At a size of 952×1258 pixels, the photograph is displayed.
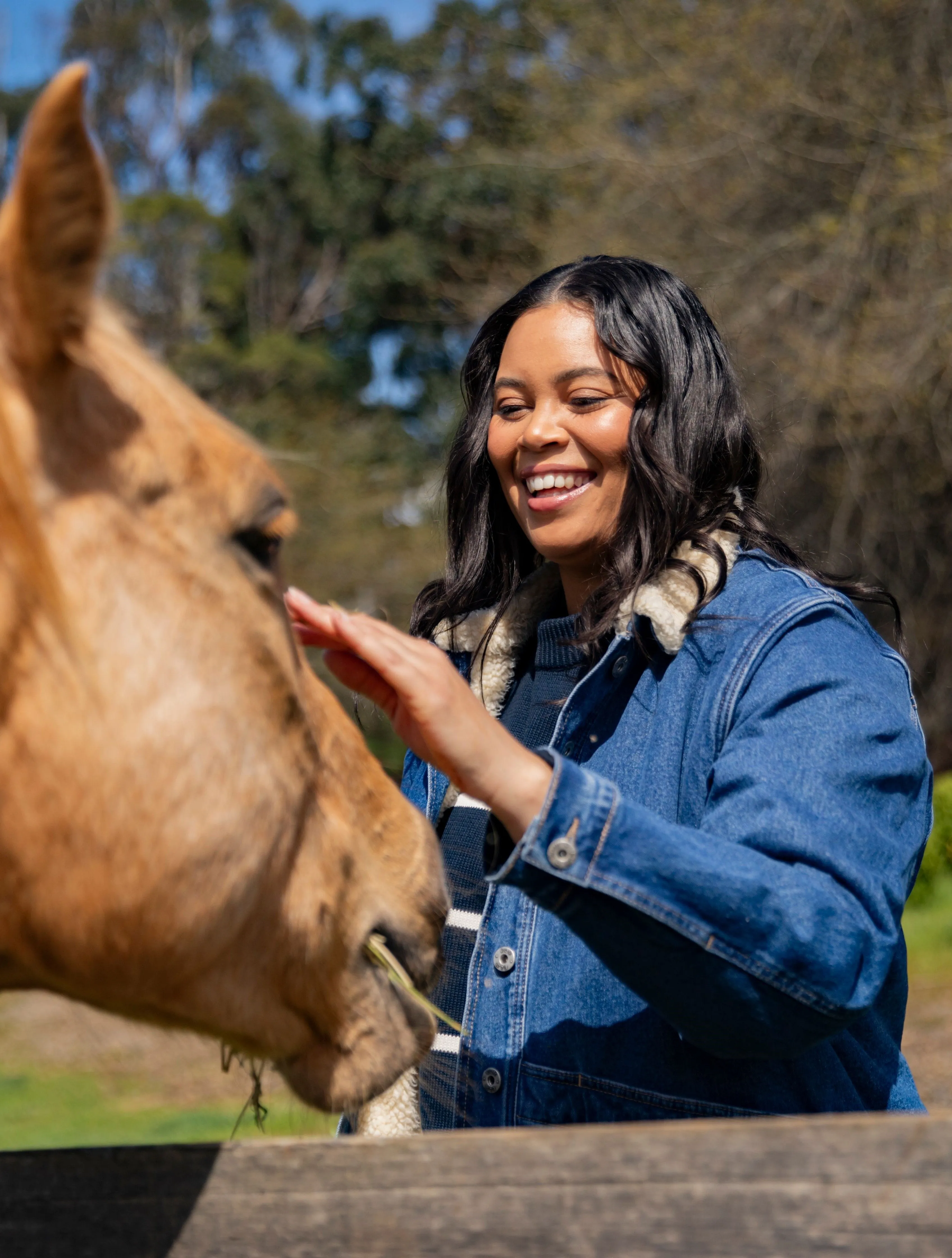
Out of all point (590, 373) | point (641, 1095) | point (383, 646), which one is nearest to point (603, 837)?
point (383, 646)

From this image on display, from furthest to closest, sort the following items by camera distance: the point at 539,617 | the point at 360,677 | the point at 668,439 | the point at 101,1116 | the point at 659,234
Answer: the point at 659,234
the point at 101,1116
the point at 539,617
the point at 668,439
the point at 360,677

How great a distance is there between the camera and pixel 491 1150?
1004 millimetres

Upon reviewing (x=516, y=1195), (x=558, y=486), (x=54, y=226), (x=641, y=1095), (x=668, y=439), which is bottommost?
(x=641, y=1095)

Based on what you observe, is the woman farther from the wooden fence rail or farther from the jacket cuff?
the wooden fence rail

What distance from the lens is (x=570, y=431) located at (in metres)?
2.11

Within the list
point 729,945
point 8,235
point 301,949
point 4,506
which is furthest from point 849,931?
point 8,235

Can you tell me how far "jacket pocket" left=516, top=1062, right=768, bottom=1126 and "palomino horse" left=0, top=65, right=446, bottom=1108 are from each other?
338 millimetres

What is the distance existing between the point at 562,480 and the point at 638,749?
1.82 feet

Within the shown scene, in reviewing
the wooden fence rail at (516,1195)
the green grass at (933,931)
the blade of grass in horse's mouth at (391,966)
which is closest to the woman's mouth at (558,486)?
the blade of grass in horse's mouth at (391,966)

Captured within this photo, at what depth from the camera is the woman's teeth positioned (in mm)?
2135

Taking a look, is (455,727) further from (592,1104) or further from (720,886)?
(592,1104)

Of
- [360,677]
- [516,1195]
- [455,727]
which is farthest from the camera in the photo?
[360,677]

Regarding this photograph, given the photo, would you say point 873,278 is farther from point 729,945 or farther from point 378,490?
point 378,490

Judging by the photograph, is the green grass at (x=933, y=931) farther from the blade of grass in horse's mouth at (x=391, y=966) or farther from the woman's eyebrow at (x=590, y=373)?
the blade of grass in horse's mouth at (x=391, y=966)
